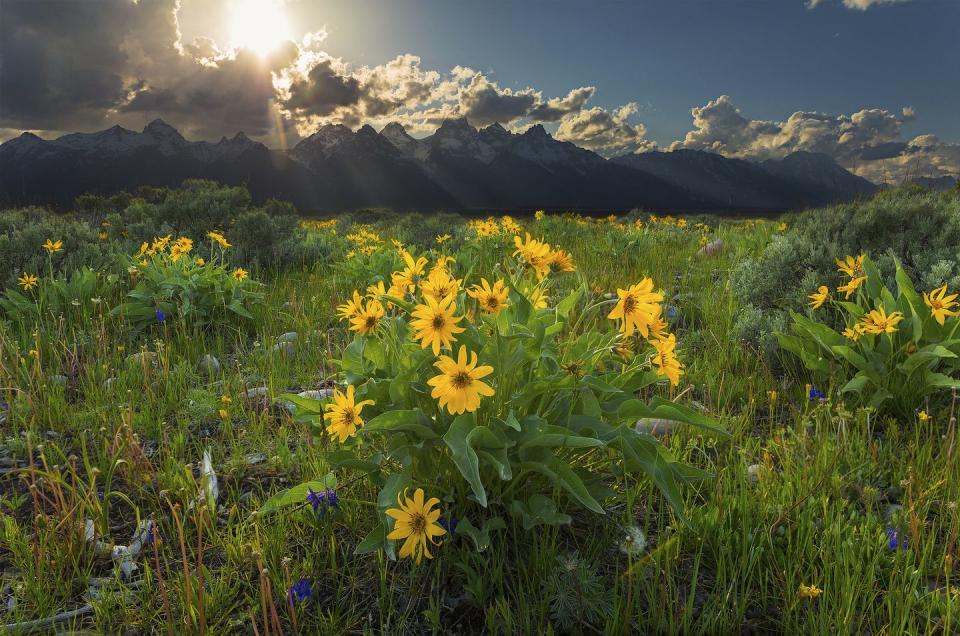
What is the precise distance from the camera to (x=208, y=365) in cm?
387

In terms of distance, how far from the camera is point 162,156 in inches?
7534

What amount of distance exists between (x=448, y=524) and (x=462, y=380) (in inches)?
22.4

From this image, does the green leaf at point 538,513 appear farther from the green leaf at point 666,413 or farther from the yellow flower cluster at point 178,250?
the yellow flower cluster at point 178,250

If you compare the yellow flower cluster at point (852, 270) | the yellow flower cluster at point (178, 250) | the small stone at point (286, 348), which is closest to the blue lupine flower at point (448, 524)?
the small stone at point (286, 348)

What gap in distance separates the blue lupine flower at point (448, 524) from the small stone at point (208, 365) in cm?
268

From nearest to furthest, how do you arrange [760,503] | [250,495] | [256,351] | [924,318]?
[760,503]
[250,495]
[924,318]
[256,351]

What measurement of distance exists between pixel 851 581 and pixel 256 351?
382cm

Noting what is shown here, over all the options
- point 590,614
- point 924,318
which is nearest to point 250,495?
point 590,614

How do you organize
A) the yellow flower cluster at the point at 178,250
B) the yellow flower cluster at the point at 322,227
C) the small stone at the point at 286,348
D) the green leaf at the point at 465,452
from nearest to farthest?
the green leaf at the point at 465,452 → the small stone at the point at 286,348 → the yellow flower cluster at the point at 178,250 → the yellow flower cluster at the point at 322,227

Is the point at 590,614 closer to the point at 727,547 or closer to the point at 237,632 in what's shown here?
the point at 727,547

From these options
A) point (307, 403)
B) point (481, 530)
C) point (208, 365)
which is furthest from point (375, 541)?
point (208, 365)

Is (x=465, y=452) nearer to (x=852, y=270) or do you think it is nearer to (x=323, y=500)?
(x=323, y=500)

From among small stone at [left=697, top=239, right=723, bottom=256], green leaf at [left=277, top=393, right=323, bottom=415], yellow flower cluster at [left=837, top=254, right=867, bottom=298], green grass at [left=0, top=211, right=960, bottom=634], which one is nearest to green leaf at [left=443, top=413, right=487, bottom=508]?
green grass at [left=0, top=211, right=960, bottom=634]

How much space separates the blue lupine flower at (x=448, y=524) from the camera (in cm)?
182
